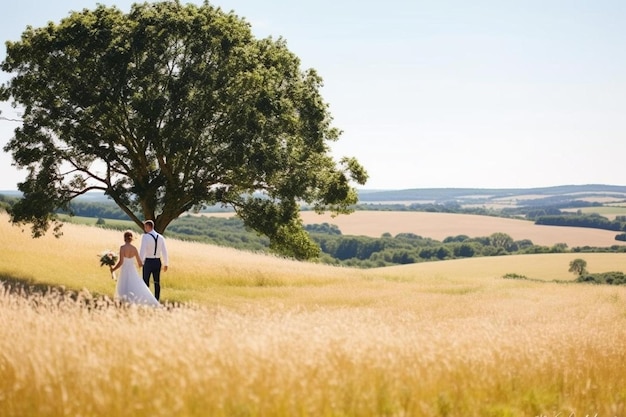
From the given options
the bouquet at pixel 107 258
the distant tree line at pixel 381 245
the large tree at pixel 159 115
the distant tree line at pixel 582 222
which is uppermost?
the large tree at pixel 159 115

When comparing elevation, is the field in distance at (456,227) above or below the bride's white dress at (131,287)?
below

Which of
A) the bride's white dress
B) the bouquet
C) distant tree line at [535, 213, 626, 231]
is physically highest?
the bouquet

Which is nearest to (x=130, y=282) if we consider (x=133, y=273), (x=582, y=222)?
(x=133, y=273)

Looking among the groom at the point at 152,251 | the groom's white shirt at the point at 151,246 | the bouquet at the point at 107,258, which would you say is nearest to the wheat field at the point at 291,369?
the groom's white shirt at the point at 151,246

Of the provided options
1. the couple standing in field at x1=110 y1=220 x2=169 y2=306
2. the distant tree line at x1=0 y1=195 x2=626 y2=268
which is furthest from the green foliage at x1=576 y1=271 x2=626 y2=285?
the couple standing in field at x1=110 y1=220 x2=169 y2=306

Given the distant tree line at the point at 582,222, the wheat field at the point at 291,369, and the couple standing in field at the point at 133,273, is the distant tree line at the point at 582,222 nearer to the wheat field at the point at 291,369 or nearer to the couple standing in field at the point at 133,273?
the couple standing in field at the point at 133,273

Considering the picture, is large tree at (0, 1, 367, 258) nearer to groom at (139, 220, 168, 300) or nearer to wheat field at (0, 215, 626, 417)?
groom at (139, 220, 168, 300)

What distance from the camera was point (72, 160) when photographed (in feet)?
87.2

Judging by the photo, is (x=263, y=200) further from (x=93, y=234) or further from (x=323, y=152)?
(x=93, y=234)

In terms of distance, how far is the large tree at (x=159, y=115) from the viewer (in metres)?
24.0

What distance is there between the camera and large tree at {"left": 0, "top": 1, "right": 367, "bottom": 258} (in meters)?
24.0

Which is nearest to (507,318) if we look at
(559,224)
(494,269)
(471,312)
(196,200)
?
(471,312)

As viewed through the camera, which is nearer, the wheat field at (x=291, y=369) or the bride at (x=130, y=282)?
the wheat field at (x=291, y=369)

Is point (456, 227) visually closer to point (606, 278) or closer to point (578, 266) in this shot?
point (578, 266)
